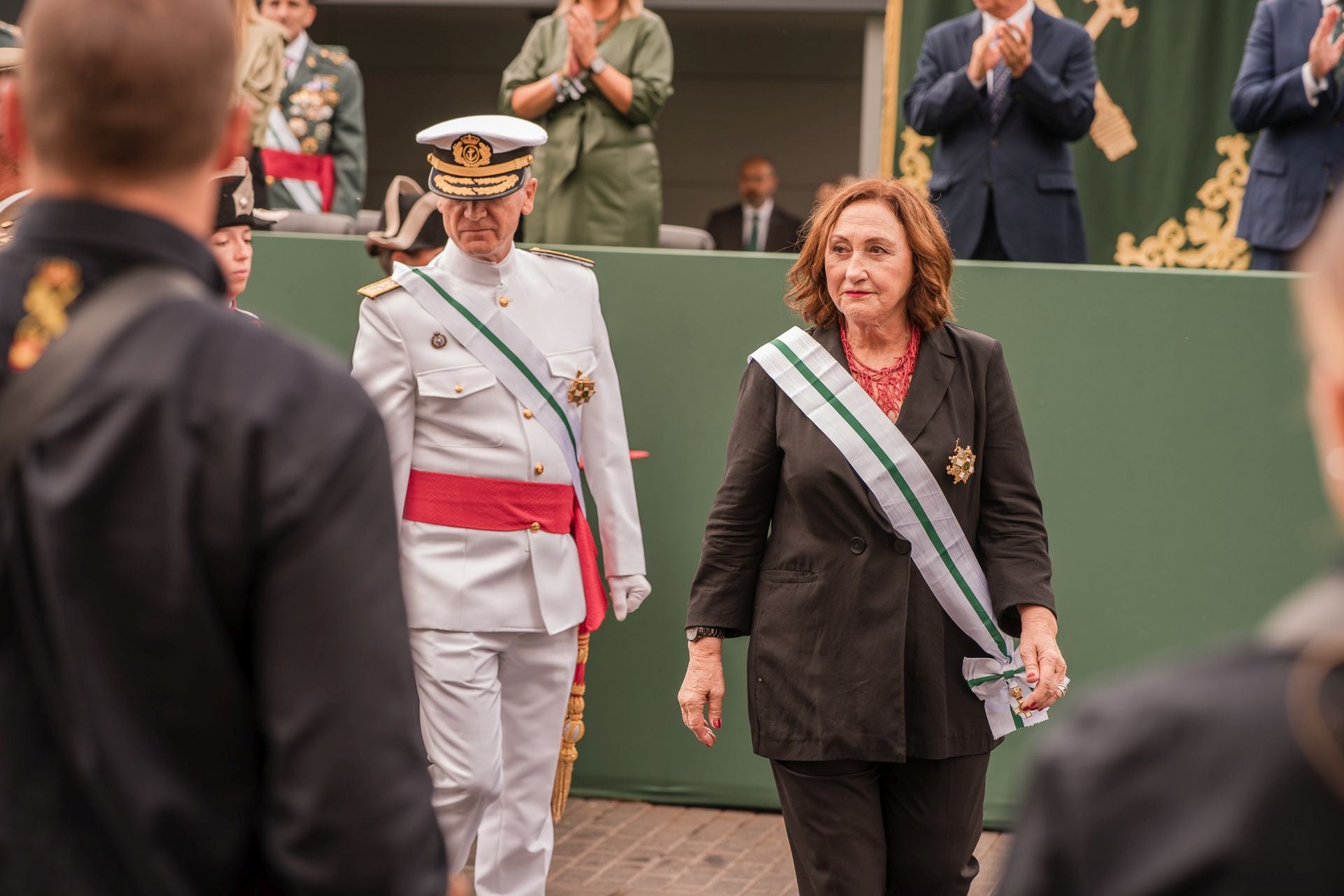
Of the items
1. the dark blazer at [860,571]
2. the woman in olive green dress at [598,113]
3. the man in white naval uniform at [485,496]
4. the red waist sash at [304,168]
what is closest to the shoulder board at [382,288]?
the man in white naval uniform at [485,496]

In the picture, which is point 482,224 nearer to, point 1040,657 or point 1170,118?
point 1040,657

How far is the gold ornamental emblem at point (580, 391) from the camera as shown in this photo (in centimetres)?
486

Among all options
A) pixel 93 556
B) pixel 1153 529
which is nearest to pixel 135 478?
pixel 93 556

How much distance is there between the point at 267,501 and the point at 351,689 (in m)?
0.18

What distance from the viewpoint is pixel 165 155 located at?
61.4 inches

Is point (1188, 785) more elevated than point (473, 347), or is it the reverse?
point (1188, 785)

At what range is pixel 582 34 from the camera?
263 inches

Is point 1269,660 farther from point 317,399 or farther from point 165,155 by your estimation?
point 165,155

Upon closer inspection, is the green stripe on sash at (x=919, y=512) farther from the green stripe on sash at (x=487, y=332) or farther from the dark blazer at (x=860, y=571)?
the green stripe on sash at (x=487, y=332)

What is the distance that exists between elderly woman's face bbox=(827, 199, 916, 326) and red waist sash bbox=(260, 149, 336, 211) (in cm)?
428


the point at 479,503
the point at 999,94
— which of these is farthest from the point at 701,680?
the point at 999,94

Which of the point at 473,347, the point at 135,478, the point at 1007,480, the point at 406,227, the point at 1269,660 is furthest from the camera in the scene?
the point at 406,227

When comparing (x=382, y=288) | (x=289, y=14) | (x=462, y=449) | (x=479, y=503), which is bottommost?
(x=479, y=503)

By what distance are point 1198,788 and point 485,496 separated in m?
3.67
